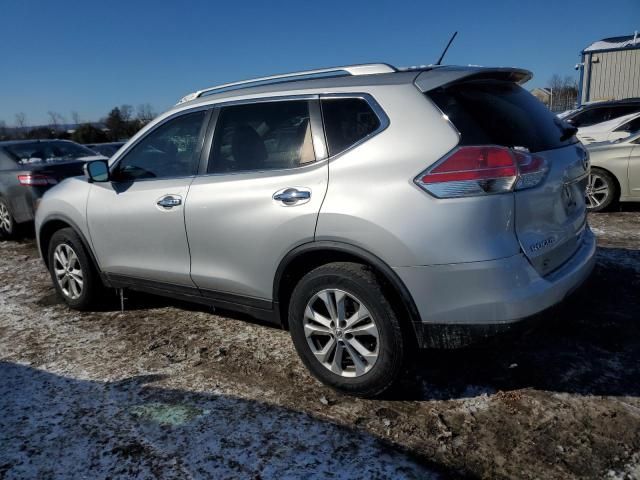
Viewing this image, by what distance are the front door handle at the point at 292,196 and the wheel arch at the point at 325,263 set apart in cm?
25

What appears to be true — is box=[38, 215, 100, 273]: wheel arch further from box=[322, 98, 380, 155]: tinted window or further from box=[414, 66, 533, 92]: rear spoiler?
box=[414, 66, 533, 92]: rear spoiler

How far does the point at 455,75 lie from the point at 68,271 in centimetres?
365

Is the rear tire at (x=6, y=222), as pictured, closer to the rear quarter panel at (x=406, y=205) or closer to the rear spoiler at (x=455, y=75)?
the rear quarter panel at (x=406, y=205)

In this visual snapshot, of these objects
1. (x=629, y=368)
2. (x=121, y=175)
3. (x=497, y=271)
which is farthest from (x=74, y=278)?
(x=629, y=368)

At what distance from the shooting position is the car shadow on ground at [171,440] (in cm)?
231

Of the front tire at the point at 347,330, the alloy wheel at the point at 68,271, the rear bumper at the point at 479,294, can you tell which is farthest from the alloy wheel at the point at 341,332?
the alloy wheel at the point at 68,271

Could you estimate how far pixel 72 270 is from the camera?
4395 millimetres

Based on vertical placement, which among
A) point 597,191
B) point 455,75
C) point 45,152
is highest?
point 455,75

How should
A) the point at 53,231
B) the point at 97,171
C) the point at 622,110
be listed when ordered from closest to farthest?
the point at 97,171 < the point at 53,231 < the point at 622,110

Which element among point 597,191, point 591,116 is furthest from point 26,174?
point 591,116

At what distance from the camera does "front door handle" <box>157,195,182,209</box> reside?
3395mm

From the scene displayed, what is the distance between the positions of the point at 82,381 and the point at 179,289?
87 centimetres

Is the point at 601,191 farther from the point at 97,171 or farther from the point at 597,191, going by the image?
the point at 97,171

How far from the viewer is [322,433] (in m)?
2.55
